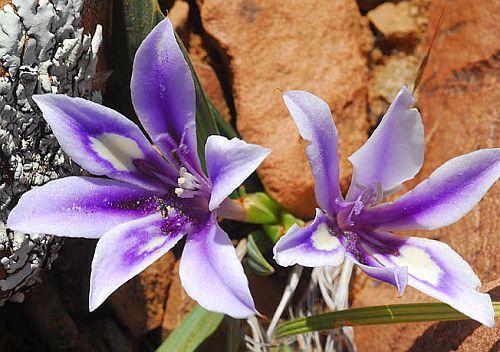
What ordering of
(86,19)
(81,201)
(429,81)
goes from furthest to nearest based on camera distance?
(429,81)
(86,19)
(81,201)

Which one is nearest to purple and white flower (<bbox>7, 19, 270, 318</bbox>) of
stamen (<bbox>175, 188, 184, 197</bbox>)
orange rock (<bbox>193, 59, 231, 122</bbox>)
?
stamen (<bbox>175, 188, 184, 197</bbox>)

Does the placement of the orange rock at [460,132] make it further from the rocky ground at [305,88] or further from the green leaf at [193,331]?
the green leaf at [193,331]

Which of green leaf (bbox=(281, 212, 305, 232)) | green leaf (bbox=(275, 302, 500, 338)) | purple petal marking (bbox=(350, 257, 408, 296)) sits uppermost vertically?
purple petal marking (bbox=(350, 257, 408, 296))

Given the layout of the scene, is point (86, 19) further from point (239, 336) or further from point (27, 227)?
point (239, 336)

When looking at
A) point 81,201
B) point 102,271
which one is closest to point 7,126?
point 81,201

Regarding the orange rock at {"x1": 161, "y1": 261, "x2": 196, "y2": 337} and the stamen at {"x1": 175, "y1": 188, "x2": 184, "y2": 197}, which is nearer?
the stamen at {"x1": 175, "y1": 188, "x2": 184, "y2": 197}

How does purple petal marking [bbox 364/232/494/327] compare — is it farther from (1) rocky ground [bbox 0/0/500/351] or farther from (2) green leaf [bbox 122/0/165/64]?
(2) green leaf [bbox 122/0/165/64]
